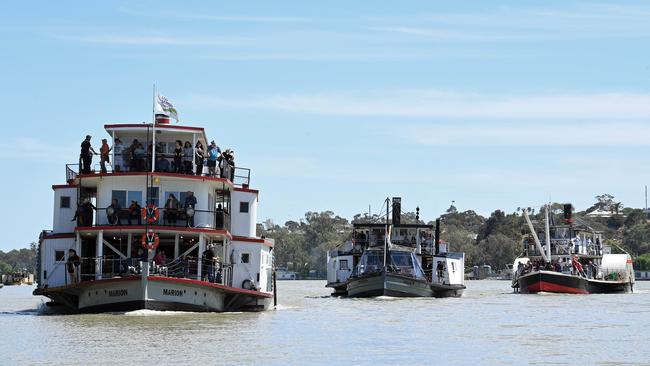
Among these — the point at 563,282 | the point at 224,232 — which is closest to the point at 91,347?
the point at 224,232

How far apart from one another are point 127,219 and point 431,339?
42.9 feet

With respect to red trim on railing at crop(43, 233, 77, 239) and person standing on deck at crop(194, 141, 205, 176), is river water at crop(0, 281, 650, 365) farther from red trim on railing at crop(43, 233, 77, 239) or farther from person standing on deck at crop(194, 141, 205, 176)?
person standing on deck at crop(194, 141, 205, 176)

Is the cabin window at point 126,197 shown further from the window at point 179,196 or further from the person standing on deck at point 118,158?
the person standing on deck at point 118,158

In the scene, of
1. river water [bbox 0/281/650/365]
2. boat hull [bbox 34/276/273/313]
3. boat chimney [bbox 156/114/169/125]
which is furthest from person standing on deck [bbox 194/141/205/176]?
river water [bbox 0/281/650/365]

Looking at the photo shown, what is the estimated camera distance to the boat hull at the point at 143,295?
41.4 meters

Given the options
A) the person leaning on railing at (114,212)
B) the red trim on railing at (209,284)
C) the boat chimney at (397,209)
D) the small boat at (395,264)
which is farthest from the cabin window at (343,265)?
the person leaning on railing at (114,212)

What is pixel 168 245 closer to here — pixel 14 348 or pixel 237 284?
pixel 237 284

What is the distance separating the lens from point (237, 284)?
47469 millimetres

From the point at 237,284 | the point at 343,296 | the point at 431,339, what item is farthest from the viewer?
the point at 343,296

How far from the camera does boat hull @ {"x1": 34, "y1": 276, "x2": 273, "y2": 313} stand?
4144 centimetres

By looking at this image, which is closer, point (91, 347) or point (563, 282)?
point (91, 347)

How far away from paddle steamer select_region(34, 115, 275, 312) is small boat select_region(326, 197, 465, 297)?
18646 millimetres

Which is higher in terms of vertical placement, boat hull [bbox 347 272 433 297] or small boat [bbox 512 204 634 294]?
small boat [bbox 512 204 634 294]

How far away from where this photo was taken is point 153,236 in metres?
43.1
